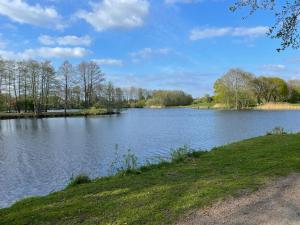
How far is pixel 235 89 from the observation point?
252ft

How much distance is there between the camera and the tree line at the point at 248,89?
7531cm

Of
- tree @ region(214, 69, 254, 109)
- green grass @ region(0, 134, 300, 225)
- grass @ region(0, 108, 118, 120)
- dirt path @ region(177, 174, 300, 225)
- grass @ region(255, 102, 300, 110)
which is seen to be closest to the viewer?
dirt path @ region(177, 174, 300, 225)

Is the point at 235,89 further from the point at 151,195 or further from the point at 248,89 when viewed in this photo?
the point at 151,195

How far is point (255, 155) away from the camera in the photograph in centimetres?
1033

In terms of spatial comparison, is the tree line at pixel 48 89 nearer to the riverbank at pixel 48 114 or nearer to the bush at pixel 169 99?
the riverbank at pixel 48 114

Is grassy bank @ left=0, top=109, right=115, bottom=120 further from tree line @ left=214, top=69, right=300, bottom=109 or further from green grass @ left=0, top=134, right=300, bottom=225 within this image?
green grass @ left=0, top=134, right=300, bottom=225

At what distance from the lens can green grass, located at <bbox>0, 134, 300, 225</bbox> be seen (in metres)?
5.24

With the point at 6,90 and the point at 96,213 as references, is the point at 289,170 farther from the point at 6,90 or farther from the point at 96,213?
the point at 6,90

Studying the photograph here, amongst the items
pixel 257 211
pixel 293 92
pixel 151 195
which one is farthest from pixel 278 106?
pixel 257 211

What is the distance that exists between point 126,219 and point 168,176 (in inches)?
120

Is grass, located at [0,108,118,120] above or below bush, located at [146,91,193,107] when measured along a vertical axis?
below

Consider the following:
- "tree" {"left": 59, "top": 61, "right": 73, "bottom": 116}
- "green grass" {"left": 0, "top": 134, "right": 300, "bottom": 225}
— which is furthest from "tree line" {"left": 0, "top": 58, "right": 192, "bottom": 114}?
"green grass" {"left": 0, "top": 134, "right": 300, "bottom": 225}

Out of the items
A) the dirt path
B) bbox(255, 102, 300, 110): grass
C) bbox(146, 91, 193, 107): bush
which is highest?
bbox(146, 91, 193, 107): bush

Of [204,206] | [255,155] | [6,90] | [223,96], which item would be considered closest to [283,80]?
[223,96]
